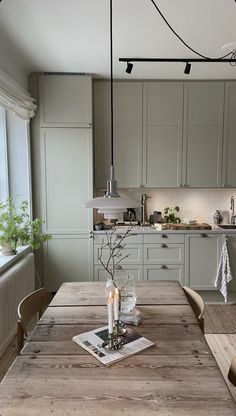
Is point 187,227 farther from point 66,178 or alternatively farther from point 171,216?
point 66,178

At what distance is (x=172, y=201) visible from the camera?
156 inches

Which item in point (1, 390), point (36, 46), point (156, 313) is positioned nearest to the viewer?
point (1, 390)

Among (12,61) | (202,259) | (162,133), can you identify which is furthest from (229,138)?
(12,61)

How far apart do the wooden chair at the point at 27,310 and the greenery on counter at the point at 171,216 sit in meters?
2.16

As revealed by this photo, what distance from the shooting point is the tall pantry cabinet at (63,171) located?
335 centimetres

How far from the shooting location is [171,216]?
384 centimetres

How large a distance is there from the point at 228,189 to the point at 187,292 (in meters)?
2.32

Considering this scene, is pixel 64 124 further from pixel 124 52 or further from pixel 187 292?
pixel 187 292

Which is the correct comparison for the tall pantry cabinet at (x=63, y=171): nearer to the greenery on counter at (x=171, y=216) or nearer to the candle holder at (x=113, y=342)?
the greenery on counter at (x=171, y=216)

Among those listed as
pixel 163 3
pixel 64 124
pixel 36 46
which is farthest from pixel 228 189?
pixel 36 46

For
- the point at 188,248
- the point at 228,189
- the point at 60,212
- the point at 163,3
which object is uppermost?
the point at 163,3

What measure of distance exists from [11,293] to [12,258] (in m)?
0.34

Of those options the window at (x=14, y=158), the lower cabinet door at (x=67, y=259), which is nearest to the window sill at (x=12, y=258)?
the lower cabinet door at (x=67, y=259)

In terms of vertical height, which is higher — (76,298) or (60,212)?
(60,212)
